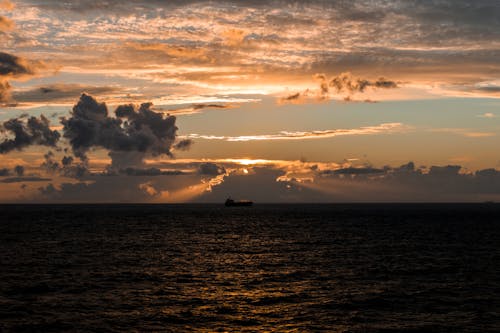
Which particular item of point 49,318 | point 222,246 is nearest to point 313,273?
point 49,318

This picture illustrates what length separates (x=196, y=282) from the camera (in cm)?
6300

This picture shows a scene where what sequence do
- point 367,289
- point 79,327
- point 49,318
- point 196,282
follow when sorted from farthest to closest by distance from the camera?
point 196,282
point 367,289
point 49,318
point 79,327

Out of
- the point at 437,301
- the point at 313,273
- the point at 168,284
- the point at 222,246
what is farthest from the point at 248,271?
the point at 222,246

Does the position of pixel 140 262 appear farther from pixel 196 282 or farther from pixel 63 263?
pixel 196 282

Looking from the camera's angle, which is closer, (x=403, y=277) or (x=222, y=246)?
(x=403, y=277)

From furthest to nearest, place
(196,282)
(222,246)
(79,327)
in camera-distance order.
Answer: (222,246) → (196,282) → (79,327)

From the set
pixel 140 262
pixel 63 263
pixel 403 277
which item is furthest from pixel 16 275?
pixel 403 277

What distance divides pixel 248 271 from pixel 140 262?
18.4m

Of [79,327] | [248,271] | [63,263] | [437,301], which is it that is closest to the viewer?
[79,327]

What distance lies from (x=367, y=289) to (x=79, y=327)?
99.0 feet

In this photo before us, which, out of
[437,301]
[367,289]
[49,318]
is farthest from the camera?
[367,289]

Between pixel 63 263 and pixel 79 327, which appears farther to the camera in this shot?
pixel 63 263

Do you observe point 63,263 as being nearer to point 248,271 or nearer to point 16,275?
point 16,275

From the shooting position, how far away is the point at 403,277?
220 ft
